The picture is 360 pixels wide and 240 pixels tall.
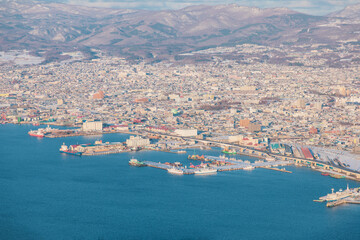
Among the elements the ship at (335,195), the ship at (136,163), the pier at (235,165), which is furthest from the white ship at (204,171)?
the ship at (335,195)

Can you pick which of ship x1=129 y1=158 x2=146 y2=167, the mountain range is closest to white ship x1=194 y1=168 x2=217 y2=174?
ship x1=129 y1=158 x2=146 y2=167

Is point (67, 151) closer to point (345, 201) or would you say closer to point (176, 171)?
point (176, 171)

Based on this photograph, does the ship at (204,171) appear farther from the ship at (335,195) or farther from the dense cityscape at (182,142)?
the ship at (335,195)

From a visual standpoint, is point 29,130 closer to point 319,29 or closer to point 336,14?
point 319,29

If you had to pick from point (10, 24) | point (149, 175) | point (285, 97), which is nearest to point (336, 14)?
point (10, 24)

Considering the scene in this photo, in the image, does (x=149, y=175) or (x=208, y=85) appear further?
(x=208, y=85)

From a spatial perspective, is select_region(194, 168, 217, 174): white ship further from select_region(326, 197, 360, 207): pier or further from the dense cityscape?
select_region(326, 197, 360, 207): pier
